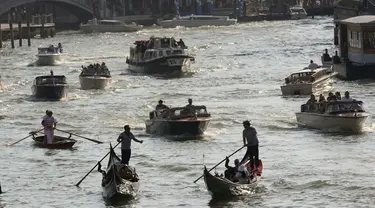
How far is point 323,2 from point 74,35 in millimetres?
70747

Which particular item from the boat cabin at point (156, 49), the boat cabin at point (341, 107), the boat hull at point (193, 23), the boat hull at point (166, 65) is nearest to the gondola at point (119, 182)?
the boat cabin at point (341, 107)

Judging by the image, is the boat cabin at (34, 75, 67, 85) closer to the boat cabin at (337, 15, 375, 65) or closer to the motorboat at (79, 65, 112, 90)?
the motorboat at (79, 65, 112, 90)

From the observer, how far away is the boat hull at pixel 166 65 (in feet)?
262

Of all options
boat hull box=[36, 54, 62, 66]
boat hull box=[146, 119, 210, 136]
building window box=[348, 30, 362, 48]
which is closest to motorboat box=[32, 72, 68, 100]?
building window box=[348, 30, 362, 48]

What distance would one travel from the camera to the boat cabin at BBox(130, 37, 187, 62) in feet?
265

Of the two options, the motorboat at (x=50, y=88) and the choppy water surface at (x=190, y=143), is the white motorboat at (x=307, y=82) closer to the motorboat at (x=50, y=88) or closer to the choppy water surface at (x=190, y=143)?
the choppy water surface at (x=190, y=143)

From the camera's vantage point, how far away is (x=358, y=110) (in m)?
45.5

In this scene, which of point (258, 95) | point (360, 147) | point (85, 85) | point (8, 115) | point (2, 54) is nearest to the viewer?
point (360, 147)

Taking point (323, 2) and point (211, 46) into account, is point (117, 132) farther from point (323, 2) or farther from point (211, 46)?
point (323, 2)

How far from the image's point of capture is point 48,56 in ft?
299

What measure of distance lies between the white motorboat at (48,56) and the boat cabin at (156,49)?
10.6 metres

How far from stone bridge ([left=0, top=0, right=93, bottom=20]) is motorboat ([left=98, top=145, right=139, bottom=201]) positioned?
370 ft

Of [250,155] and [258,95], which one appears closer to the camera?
[250,155]

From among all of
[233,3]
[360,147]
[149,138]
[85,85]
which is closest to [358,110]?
[360,147]
